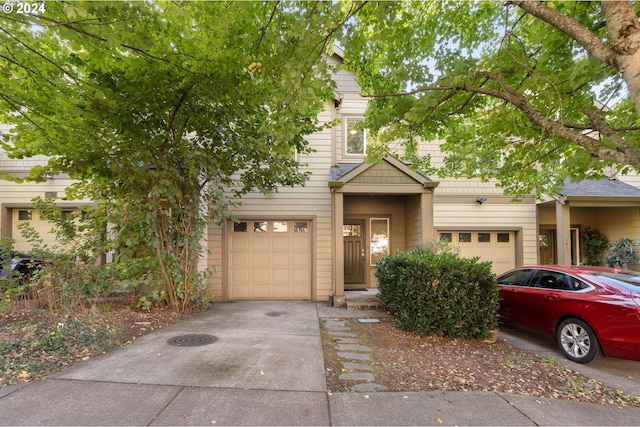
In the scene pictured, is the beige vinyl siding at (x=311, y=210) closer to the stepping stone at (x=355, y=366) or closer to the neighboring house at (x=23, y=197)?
the stepping stone at (x=355, y=366)

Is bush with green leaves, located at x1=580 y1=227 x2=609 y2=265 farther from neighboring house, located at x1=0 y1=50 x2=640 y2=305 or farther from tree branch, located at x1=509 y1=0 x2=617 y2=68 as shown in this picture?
tree branch, located at x1=509 y1=0 x2=617 y2=68

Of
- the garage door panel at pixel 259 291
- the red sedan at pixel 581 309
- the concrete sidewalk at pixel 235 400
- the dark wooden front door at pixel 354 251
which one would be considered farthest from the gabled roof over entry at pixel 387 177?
the concrete sidewalk at pixel 235 400

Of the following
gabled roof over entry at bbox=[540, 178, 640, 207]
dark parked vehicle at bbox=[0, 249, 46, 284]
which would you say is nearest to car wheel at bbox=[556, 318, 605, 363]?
gabled roof over entry at bbox=[540, 178, 640, 207]

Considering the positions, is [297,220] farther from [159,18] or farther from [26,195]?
[26,195]

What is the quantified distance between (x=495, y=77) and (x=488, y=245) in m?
6.91

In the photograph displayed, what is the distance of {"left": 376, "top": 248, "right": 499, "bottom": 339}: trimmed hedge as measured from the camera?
17.0ft

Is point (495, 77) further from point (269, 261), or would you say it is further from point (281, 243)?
point (269, 261)

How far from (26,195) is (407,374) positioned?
37.6 ft

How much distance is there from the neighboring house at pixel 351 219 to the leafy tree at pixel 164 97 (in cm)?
145

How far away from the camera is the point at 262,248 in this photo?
8.80 m

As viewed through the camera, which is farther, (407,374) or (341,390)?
(407,374)

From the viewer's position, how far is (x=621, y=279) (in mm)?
4582

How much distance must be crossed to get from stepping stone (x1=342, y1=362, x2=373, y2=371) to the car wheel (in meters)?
3.09

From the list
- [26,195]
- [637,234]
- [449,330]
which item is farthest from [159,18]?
[637,234]
